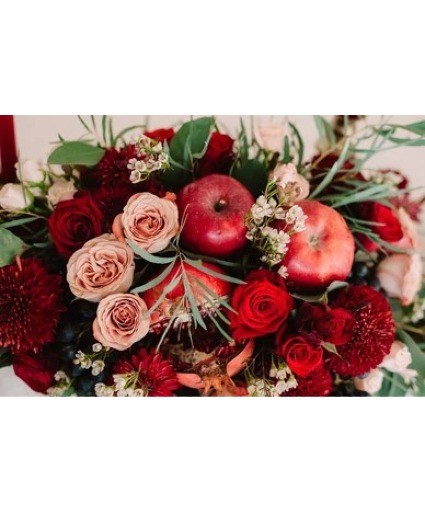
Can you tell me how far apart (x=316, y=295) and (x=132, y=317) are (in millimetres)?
318

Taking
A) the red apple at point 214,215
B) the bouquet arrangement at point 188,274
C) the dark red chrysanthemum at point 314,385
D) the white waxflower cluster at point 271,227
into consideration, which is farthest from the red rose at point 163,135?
the dark red chrysanthemum at point 314,385

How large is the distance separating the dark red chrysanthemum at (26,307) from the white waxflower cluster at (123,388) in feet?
0.39

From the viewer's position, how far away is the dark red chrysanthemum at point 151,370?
80 cm

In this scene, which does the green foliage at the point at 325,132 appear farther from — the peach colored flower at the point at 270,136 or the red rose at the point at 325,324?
the red rose at the point at 325,324

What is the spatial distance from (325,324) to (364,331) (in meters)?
0.09

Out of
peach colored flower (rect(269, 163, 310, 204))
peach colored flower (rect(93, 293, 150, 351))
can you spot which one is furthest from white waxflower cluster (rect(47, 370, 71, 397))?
peach colored flower (rect(269, 163, 310, 204))

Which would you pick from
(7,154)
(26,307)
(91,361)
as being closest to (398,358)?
(91,361)

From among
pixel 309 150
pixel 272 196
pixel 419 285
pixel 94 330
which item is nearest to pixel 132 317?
pixel 94 330

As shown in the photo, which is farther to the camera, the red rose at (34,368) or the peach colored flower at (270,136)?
the peach colored flower at (270,136)

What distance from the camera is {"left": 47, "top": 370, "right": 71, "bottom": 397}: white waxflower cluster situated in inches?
32.5

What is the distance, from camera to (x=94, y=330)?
2.53 ft

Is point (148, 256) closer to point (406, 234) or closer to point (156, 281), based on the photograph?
point (156, 281)

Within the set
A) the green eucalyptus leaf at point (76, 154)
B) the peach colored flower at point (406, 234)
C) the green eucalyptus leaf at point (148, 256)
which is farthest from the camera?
the peach colored flower at point (406, 234)
